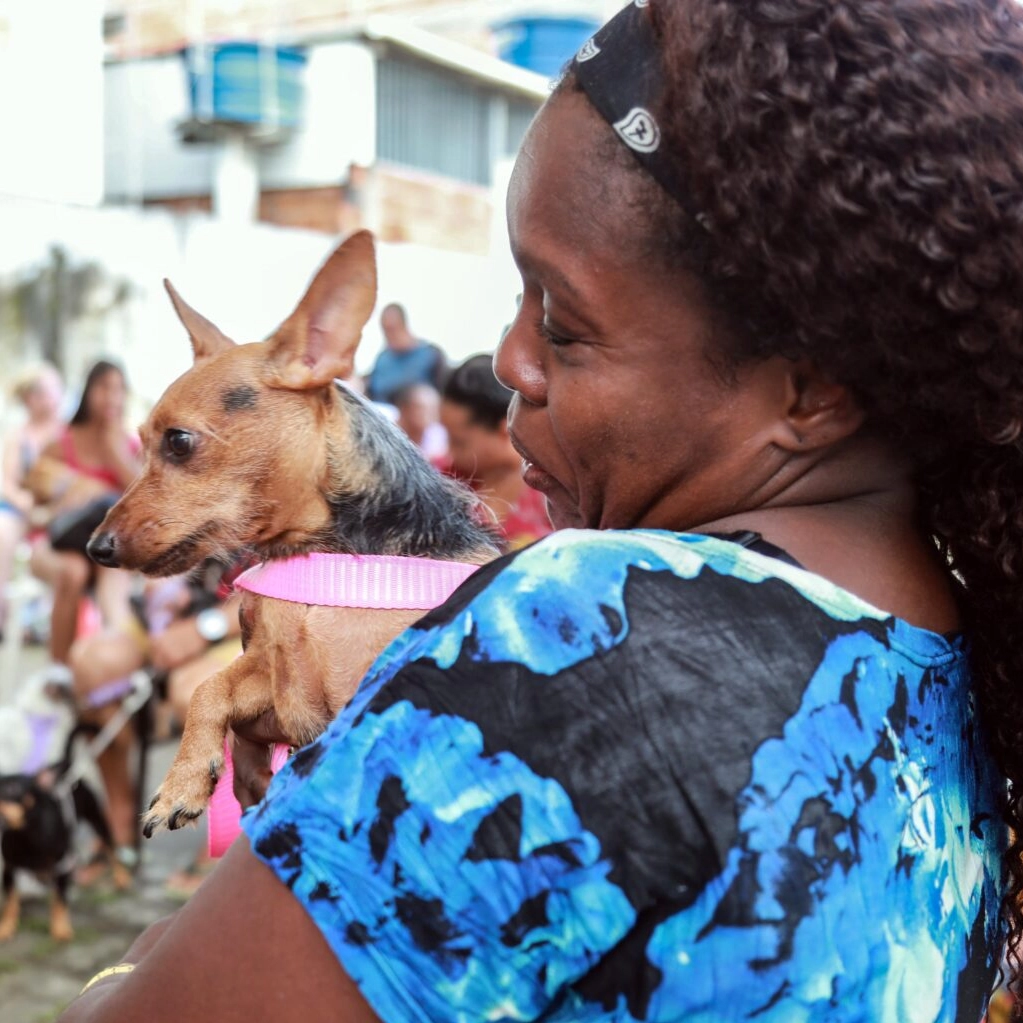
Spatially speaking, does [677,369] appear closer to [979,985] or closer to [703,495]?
[703,495]

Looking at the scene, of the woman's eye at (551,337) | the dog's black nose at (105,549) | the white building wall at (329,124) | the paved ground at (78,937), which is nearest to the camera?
the woman's eye at (551,337)

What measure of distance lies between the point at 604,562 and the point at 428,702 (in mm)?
211

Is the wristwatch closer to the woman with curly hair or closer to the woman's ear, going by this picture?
the woman with curly hair

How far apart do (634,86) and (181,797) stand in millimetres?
1432

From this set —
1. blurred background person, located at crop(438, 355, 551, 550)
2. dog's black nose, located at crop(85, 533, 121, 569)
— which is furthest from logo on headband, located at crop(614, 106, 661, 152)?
blurred background person, located at crop(438, 355, 551, 550)

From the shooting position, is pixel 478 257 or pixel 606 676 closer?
pixel 606 676

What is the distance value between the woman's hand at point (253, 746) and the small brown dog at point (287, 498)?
24 millimetres

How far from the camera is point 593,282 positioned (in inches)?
53.7

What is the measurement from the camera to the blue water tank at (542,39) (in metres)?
12.4

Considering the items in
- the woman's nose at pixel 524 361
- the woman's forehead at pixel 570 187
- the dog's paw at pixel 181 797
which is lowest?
the dog's paw at pixel 181 797

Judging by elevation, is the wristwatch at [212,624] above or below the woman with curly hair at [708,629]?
below

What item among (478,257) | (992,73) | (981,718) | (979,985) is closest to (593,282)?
(992,73)

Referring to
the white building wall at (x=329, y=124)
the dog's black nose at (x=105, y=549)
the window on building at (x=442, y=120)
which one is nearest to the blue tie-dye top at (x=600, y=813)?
the dog's black nose at (x=105, y=549)

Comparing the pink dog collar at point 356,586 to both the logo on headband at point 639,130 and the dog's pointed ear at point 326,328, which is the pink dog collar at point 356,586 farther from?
the logo on headband at point 639,130
